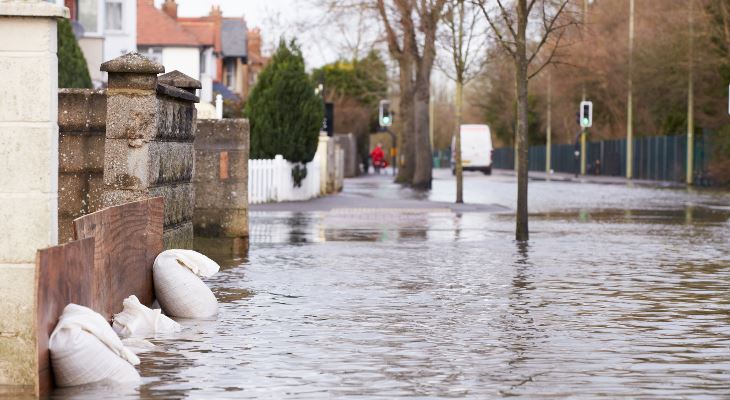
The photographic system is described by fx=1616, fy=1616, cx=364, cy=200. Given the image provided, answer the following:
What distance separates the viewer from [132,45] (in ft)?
228

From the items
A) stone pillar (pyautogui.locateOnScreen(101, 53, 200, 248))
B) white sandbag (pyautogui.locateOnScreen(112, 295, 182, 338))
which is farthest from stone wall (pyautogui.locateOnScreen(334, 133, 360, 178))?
white sandbag (pyautogui.locateOnScreen(112, 295, 182, 338))

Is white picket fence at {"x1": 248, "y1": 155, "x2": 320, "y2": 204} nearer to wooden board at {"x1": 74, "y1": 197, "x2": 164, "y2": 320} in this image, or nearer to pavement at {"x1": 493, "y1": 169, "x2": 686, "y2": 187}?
wooden board at {"x1": 74, "y1": 197, "x2": 164, "y2": 320}

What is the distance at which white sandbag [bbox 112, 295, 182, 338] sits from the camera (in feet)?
38.1

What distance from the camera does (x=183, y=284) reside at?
1307cm

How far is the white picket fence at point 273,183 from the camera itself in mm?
35969

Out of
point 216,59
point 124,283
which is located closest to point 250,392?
point 124,283

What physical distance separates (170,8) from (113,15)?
859 inches

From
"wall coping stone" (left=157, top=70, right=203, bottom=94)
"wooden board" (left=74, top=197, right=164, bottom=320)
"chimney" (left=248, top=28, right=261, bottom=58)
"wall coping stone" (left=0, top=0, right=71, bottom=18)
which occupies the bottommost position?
"wooden board" (left=74, top=197, right=164, bottom=320)

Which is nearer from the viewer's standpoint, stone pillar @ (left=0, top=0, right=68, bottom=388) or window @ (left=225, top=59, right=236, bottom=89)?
stone pillar @ (left=0, top=0, right=68, bottom=388)

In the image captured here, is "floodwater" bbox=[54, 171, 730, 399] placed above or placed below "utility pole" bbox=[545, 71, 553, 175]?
Answer: below

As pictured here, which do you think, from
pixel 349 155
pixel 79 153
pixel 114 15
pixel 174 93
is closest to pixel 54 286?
pixel 174 93

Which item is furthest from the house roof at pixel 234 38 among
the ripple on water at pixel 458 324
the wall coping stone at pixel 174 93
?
the wall coping stone at pixel 174 93

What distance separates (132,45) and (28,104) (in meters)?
61.2

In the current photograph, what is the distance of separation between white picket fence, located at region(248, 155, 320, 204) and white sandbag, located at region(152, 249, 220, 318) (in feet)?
71.3
